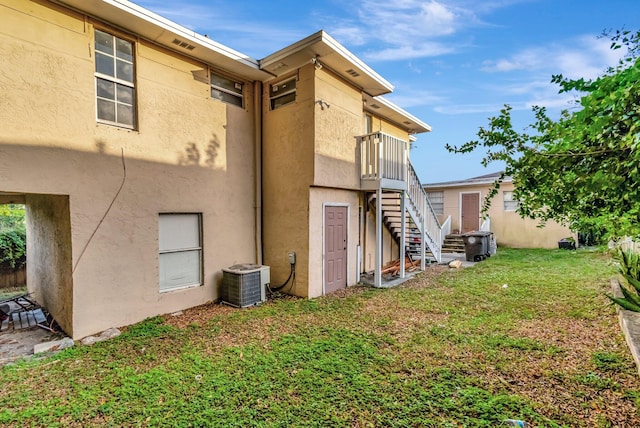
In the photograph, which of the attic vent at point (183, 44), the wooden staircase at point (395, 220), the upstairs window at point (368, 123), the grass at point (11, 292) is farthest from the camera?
the upstairs window at point (368, 123)

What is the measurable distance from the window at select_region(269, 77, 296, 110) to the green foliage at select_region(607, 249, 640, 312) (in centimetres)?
717

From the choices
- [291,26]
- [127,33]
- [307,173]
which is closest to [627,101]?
[307,173]

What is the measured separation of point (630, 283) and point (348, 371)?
502 cm

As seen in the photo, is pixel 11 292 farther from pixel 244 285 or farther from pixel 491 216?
pixel 491 216

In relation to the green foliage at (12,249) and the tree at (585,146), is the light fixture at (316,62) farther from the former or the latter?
the green foliage at (12,249)

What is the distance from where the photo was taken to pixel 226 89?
7152 mm

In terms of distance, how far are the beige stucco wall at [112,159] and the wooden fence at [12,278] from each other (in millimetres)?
2918

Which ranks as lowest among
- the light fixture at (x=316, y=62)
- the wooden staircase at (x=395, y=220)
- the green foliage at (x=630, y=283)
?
the green foliage at (x=630, y=283)

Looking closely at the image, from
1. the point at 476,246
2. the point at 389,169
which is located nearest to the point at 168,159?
the point at 389,169

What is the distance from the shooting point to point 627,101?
54.3 inches

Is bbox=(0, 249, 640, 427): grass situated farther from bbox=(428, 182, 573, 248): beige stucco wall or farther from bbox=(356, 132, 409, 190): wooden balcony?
bbox=(428, 182, 573, 248): beige stucco wall

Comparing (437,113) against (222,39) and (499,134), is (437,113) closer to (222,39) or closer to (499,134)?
(222,39)

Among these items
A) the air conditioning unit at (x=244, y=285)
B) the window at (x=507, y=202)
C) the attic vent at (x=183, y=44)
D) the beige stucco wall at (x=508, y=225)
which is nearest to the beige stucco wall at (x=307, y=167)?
the air conditioning unit at (x=244, y=285)

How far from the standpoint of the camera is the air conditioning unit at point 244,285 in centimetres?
658
